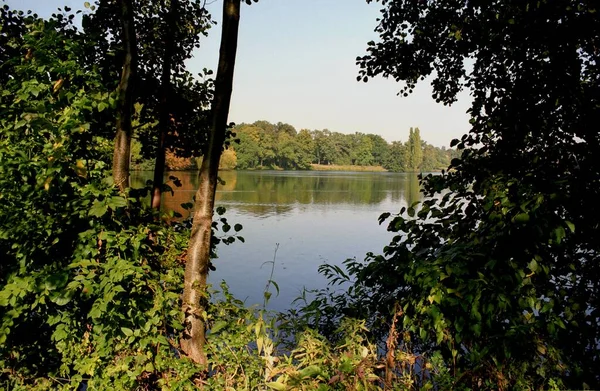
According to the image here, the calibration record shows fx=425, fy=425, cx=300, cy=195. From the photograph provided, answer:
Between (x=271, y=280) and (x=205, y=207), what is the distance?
1.09m

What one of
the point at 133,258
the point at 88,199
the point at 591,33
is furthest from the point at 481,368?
the point at 591,33

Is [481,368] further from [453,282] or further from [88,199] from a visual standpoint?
[88,199]

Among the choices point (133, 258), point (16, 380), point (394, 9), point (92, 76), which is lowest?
point (16, 380)

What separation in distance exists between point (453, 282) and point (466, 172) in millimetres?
1691

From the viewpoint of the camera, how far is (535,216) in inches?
115

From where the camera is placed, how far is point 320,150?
135 meters

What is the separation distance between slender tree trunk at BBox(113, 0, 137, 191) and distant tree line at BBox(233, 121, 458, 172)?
100619 millimetres

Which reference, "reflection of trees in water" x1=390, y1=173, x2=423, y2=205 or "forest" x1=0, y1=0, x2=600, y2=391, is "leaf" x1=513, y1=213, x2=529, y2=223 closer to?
"forest" x1=0, y1=0, x2=600, y2=391

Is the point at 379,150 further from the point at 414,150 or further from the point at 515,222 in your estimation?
the point at 515,222

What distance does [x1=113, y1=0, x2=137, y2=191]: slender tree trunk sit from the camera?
11.9ft

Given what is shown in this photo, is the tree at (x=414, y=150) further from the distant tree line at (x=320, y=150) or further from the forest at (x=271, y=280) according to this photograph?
the forest at (x=271, y=280)

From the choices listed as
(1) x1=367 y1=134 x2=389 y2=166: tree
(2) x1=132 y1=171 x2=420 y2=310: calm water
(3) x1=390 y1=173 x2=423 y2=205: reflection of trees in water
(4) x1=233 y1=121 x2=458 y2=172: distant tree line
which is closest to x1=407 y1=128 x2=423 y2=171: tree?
(4) x1=233 y1=121 x2=458 y2=172: distant tree line

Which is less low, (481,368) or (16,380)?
(481,368)

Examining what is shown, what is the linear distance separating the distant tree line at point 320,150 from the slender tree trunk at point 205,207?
10090 cm
